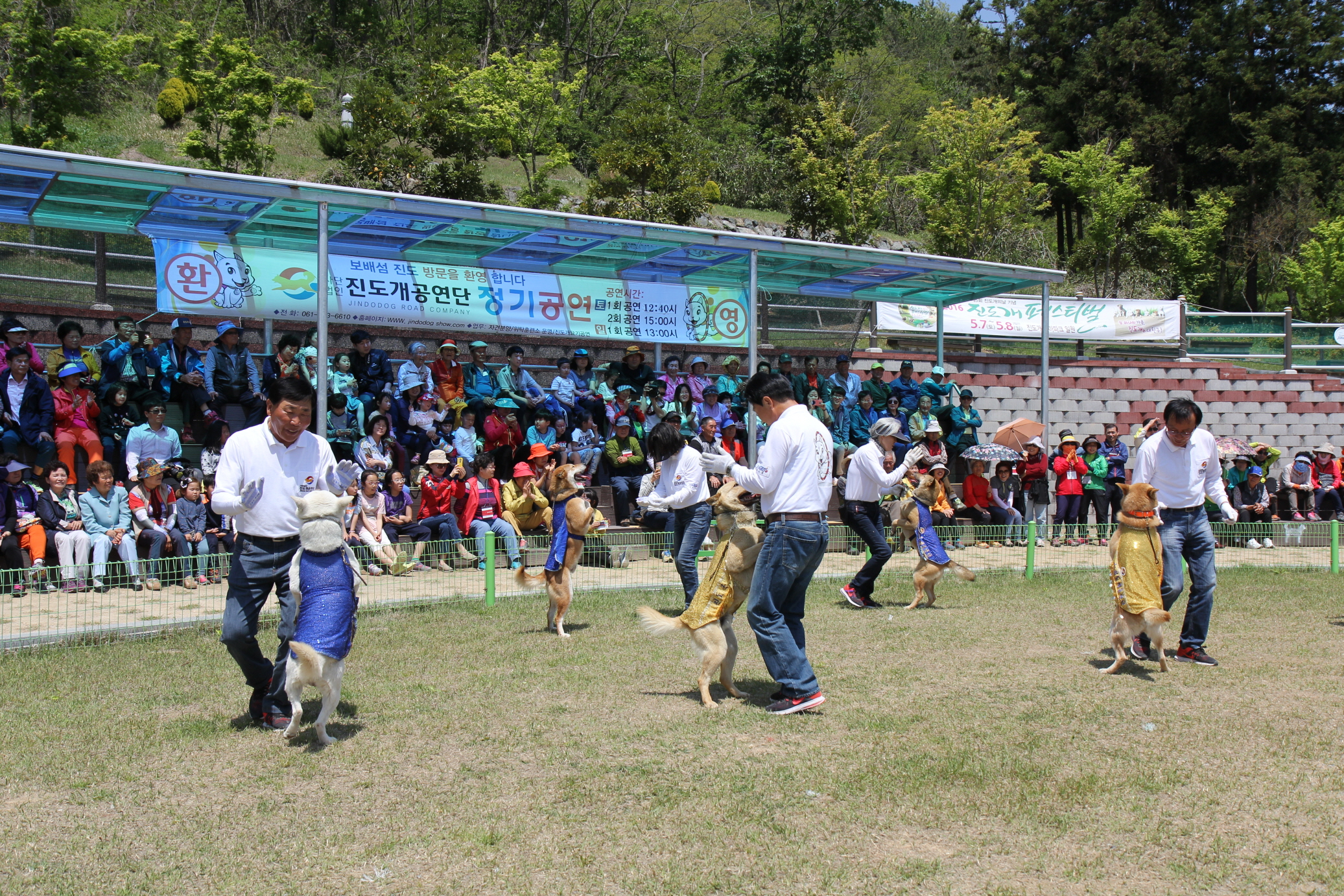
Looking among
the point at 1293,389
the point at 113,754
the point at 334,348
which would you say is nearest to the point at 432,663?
the point at 113,754

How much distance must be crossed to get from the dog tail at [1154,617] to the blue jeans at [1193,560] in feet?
1.58

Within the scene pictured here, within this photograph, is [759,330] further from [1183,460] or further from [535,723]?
[535,723]

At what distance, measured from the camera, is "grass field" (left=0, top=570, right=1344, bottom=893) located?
390cm

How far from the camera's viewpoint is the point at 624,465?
13.3 meters

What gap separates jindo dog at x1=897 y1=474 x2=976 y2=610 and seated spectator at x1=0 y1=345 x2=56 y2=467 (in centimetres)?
878

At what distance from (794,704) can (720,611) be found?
72 centimetres

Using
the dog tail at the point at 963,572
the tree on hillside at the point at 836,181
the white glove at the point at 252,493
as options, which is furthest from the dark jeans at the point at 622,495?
the tree on hillside at the point at 836,181

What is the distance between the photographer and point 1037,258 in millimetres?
34844

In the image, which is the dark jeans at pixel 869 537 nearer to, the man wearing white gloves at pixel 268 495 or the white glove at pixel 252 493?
the man wearing white gloves at pixel 268 495

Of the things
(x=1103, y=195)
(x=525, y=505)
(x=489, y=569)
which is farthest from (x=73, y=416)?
(x=1103, y=195)

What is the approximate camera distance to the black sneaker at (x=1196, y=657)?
726 cm

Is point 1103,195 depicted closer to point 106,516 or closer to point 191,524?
point 191,524

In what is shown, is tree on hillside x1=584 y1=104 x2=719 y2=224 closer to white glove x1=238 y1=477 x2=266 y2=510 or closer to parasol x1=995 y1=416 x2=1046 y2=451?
parasol x1=995 y1=416 x2=1046 y2=451

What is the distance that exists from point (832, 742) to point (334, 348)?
10.8m
